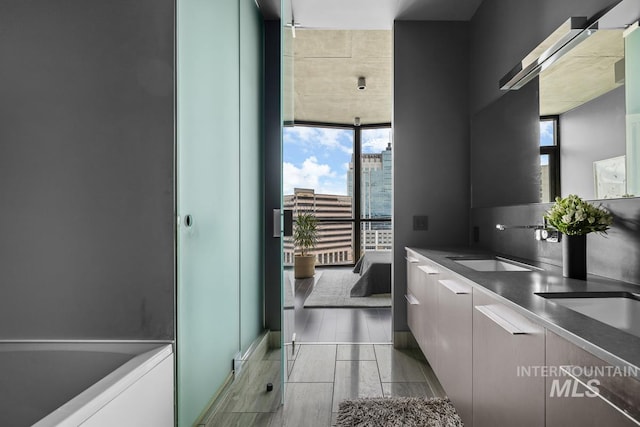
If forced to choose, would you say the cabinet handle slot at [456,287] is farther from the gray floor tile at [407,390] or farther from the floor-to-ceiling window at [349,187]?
the floor-to-ceiling window at [349,187]

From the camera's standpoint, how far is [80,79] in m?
1.49

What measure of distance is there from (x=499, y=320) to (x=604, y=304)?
35 centimetres

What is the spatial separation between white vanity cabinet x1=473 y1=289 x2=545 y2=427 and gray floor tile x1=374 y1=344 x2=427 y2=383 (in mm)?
1114

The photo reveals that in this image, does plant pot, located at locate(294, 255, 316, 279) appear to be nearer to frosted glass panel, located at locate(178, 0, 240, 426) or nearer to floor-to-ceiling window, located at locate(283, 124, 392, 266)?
floor-to-ceiling window, located at locate(283, 124, 392, 266)

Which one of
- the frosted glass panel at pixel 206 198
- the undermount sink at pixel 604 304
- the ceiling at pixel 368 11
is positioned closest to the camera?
the undermount sink at pixel 604 304

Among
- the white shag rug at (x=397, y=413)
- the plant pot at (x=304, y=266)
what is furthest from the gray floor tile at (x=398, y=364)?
the plant pot at (x=304, y=266)

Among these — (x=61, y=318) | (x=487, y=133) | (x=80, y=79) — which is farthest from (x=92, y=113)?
(x=487, y=133)

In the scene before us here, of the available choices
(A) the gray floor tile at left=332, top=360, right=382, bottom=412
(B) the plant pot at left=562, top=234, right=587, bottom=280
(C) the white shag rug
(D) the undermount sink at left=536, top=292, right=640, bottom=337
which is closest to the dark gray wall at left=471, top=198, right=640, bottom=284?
(B) the plant pot at left=562, top=234, right=587, bottom=280

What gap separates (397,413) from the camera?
6.60 ft

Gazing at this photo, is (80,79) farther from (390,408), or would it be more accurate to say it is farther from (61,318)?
(390,408)

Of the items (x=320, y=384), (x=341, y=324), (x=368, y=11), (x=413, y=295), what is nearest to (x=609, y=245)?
(x=413, y=295)

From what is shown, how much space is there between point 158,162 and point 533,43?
2.04 m

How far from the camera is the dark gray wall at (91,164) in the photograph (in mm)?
1486

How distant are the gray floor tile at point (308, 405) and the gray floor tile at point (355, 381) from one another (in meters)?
0.06
